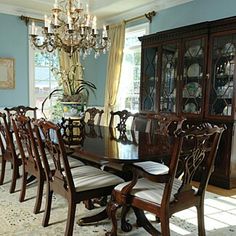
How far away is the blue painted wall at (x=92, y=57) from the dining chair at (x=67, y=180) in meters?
2.94

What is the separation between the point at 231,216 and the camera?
2773 millimetres

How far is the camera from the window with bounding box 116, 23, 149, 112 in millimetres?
5395

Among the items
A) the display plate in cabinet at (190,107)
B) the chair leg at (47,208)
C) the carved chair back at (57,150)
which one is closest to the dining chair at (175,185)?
the carved chair back at (57,150)

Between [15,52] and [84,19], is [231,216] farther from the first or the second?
[15,52]

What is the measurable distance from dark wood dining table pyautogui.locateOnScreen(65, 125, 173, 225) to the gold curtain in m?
2.67

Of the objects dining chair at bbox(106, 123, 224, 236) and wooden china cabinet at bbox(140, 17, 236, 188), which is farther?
wooden china cabinet at bbox(140, 17, 236, 188)

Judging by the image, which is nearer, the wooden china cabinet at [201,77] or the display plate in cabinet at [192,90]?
the wooden china cabinet at [201,77]

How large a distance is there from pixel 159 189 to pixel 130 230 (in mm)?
561

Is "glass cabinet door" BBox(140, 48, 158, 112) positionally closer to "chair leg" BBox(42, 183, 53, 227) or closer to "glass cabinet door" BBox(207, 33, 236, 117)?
"glass cabinet door" BBox(207, 33, 236, 117)

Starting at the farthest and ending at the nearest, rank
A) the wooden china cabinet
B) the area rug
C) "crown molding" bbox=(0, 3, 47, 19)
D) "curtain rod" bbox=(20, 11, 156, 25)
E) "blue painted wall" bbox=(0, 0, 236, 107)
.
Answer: "crown molding" bbox=(0, 3, 47, 19) < "curtain rod" bbox=(20, 11, 156, 25) < "blue painted wall" bbox=(0, 0, 236, 107) < the wooden china cabinet < the area rug

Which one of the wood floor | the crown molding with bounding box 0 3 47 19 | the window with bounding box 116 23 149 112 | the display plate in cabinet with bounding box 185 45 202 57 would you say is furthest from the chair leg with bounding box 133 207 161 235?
the crown molding with bounding box 0 3 47 19

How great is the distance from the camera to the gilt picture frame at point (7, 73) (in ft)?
17.3

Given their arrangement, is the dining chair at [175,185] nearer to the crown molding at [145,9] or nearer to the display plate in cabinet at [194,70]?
the display plate in cabinet at [194,70]

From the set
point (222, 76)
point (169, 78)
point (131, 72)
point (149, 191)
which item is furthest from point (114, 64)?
point (149, 191)
